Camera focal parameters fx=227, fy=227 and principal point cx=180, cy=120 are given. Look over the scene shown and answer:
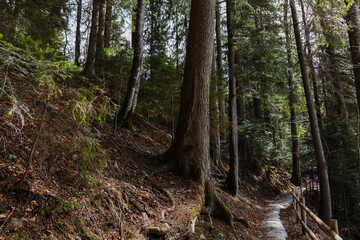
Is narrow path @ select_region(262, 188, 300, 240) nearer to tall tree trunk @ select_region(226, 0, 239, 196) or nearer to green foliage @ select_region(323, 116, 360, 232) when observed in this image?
tall tree trunk @ select_region(226, 0, 239, 196)

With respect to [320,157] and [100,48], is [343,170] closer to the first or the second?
[320,157]

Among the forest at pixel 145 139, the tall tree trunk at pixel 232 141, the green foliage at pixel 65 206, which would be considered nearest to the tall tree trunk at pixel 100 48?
the forest at pixel 145 139

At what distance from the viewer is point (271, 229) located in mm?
7266

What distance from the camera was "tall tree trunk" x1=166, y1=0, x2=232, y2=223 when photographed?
18.9ft

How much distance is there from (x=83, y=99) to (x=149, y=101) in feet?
22.2

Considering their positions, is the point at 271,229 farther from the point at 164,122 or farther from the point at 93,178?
the point at 164,122

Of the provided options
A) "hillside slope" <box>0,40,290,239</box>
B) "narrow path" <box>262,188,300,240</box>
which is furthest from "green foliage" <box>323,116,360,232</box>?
"hillside slope" <box>0,40,290,239</box>

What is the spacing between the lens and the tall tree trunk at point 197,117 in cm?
577

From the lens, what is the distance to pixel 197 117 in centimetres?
591

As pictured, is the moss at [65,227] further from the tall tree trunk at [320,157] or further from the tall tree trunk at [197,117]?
the tall tree trunk at [320,157]

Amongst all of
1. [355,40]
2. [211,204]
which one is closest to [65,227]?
[211,204]

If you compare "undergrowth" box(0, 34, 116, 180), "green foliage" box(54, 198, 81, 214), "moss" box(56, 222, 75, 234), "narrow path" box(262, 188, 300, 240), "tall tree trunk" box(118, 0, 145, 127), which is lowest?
"narrow path" box(262, 188, 300, 240)

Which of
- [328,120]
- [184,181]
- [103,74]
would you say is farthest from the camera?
[328,120]

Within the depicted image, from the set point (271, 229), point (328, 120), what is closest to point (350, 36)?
point (328, 120)
